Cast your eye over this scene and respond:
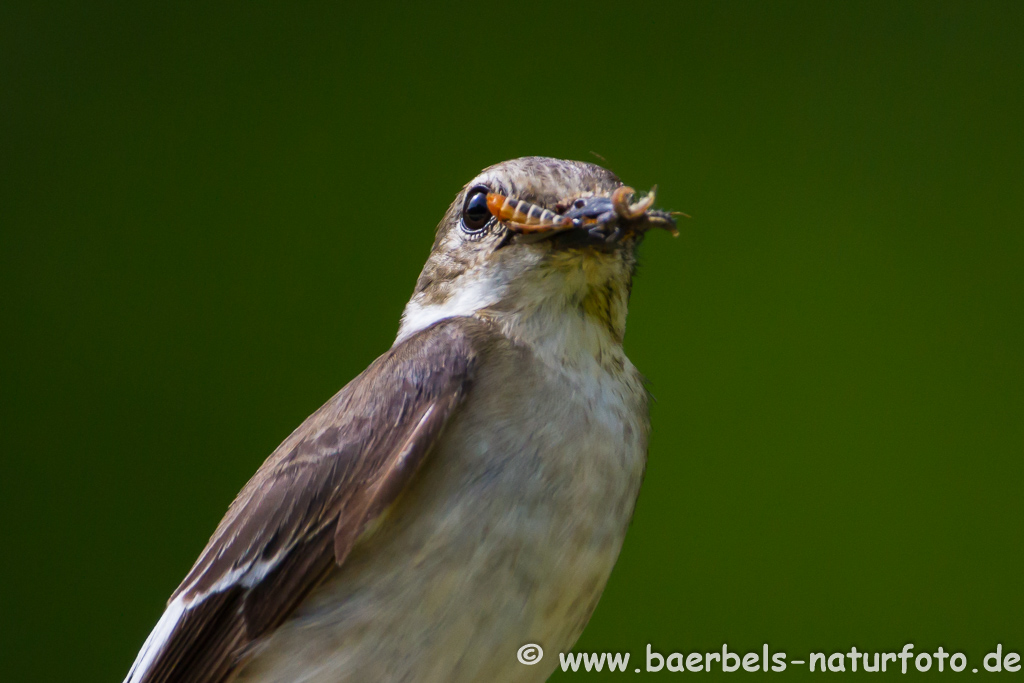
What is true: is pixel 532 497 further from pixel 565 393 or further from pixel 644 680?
pixel 644 680

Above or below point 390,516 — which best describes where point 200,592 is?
below

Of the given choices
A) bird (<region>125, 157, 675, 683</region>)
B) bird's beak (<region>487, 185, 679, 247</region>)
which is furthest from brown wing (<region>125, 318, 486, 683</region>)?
bird's beak (<region>487, 185, 679, 247</region>)

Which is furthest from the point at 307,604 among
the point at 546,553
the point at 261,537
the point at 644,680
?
the point at 644,680

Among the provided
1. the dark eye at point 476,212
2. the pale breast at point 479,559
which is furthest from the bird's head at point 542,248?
the pale breast at point 479,559

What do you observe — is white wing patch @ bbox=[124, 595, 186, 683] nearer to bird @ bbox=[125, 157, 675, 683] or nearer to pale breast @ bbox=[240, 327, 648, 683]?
bird @ bbox=[125, 157, 675, 683]

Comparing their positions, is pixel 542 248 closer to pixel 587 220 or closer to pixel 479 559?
pixel 587 220

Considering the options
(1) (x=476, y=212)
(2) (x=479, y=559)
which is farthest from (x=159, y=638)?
(1) (x=476, y=212)

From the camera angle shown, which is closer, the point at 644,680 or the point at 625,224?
the point at 625,224
